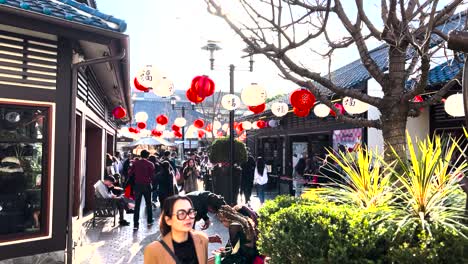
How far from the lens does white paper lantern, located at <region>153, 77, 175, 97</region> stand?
800cm

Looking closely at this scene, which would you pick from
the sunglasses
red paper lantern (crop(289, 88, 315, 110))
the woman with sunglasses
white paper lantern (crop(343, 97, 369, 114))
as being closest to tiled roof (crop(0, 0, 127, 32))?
the woman with sunglasses

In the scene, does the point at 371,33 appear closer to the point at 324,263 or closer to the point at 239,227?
the point at 239,227

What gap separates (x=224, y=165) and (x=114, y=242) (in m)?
4.72

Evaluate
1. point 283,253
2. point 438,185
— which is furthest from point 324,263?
point 438,185

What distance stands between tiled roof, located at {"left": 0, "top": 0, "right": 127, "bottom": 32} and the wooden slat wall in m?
0.59

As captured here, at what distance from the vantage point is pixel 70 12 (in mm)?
5176

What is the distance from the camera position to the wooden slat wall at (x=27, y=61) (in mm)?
5125

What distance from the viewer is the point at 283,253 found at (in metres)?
2.98

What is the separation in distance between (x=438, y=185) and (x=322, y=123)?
11.6 metres

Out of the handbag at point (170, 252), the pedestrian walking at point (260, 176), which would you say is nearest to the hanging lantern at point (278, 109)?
the pedestrian walking at point (260, 176)

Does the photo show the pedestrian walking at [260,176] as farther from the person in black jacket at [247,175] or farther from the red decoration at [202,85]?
the red decoration at [202,85]

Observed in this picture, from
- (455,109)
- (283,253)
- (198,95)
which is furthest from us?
(198,95)

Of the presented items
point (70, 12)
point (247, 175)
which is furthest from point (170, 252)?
point (247, 175)

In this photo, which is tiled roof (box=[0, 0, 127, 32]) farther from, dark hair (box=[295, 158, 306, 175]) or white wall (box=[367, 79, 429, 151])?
dark hair (box=[295, 158, 306, 175])
